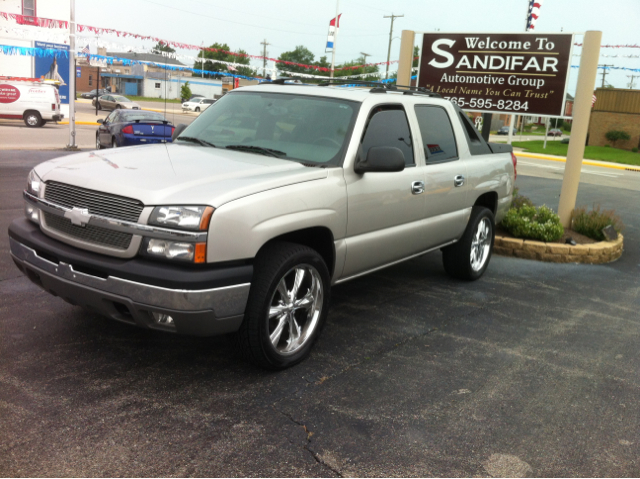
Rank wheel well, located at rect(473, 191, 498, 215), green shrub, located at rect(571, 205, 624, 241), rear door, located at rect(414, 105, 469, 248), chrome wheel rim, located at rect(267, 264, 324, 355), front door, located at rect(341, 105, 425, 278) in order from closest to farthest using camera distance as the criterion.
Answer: chrome wheel rim, located at rect(267, 264, 324, 355), front door, located at rect(341, 105, 425, 278), rear door, located at rect(414, 105, 469, 248), wheel well, located at rect(473, 191, 498, 215), green shrub, located at rect(571, 205, 624, 241)

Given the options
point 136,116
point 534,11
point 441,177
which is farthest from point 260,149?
point 534,11

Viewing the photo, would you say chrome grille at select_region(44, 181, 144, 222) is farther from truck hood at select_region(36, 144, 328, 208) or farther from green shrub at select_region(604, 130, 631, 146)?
green shrub at select_region(604, 130, 631, 146)

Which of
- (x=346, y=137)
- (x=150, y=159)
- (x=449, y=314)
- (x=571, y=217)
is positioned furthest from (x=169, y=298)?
(x=571, y=217)

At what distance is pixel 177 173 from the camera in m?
3.93

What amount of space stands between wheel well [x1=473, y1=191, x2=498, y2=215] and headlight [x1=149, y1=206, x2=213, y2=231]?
13.6ft

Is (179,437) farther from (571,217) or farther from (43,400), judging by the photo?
(571,217)

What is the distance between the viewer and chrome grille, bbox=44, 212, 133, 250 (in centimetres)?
364

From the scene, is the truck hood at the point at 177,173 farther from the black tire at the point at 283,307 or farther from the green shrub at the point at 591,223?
the green shrub at the point at 591,223

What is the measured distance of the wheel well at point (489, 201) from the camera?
6930 mm

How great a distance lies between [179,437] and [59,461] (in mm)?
587

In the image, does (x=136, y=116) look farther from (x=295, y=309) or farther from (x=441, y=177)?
(x=295, y=309)

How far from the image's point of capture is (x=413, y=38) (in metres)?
10.2

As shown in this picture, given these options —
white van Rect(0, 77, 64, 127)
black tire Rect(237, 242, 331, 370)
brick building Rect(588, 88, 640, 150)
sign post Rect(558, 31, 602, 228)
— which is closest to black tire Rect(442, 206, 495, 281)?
black tire Rect(237, 242, 331, 370)

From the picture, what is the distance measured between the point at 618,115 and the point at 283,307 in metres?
50.3
